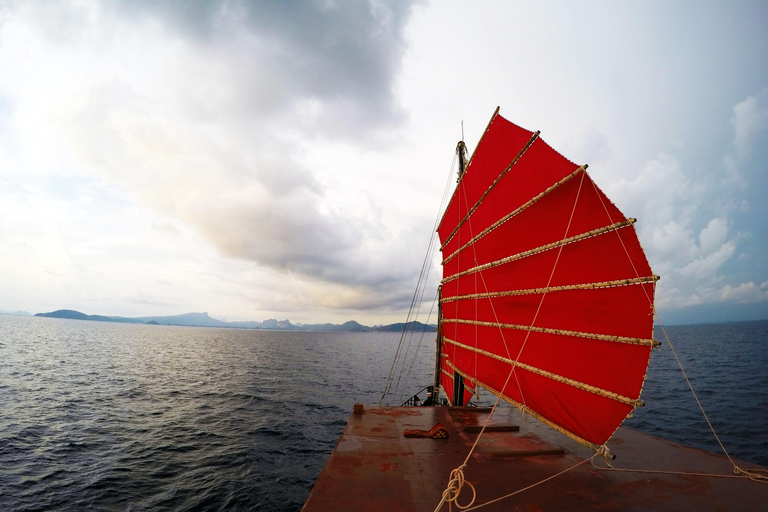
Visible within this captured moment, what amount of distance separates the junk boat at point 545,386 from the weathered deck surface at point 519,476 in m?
0.03

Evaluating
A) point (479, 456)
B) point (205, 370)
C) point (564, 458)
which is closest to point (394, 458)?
point (479, 456)

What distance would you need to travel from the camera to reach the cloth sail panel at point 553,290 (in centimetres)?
505

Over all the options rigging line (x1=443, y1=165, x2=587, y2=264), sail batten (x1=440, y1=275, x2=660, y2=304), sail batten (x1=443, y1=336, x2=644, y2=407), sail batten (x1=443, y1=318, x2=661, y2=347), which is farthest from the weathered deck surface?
rigging line (x1=443, y1=165, x2=587, y2=264)

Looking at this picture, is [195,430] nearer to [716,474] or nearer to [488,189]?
[488,189]

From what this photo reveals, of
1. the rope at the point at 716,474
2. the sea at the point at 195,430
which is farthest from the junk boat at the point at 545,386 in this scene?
the sea at the point at 195,430

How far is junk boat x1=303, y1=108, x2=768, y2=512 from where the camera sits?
16.5 ft

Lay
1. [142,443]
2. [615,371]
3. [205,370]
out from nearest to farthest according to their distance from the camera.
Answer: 1. [615,371]
2. [142,443]
3. [205,370]

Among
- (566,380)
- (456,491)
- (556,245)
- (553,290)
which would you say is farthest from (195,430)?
(556,245)

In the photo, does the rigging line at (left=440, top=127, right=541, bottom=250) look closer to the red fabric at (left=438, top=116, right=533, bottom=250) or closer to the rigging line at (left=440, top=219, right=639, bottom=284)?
the red fabric at (left=438, top=116, right=533, bottom=250)

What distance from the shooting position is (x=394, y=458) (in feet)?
22.0

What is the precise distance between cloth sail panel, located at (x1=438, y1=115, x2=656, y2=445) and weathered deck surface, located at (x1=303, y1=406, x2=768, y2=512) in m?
1.07

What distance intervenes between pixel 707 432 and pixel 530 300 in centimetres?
2074

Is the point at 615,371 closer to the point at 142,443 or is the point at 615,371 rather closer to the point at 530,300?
the point at 530,300

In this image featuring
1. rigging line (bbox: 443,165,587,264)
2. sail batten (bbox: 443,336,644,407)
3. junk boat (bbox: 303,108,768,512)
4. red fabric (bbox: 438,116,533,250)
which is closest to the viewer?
sail batten (bbox: 443,336,644,407)
